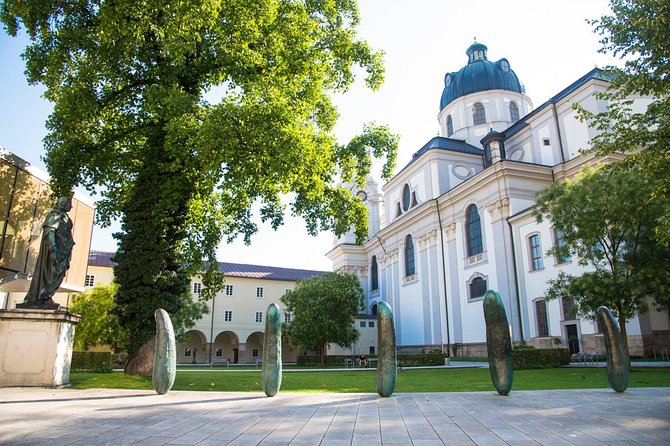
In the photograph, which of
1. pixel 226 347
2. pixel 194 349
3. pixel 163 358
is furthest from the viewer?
pixel 226 347

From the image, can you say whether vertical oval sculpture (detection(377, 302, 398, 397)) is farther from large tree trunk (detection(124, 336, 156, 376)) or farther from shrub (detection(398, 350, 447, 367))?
shrub (detection(398, 350, 447, 367))

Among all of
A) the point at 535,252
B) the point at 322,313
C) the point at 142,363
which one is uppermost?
the point at 535,252

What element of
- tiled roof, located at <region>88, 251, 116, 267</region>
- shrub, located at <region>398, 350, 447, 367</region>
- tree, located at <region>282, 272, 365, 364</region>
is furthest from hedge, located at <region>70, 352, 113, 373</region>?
tiled roof, located at <region>88, 251, 116, 267</region>

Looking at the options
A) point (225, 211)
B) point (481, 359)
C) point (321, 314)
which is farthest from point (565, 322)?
point (225, 211)

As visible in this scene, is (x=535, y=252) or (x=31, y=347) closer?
(x=31, y=347)

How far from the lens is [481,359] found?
3206 cm

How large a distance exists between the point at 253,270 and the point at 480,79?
115 ft

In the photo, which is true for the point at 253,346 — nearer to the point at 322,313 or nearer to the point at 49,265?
the point at 322,313

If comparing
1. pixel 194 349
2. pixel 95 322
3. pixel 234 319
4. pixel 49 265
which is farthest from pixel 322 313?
pixel 49 265

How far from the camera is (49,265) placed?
1100 centimetres

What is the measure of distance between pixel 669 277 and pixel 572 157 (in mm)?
16237

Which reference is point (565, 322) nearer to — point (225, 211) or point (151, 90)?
point (225, 211)

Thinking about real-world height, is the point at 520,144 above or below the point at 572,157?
above

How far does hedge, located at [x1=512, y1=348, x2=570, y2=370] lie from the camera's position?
893 inches
